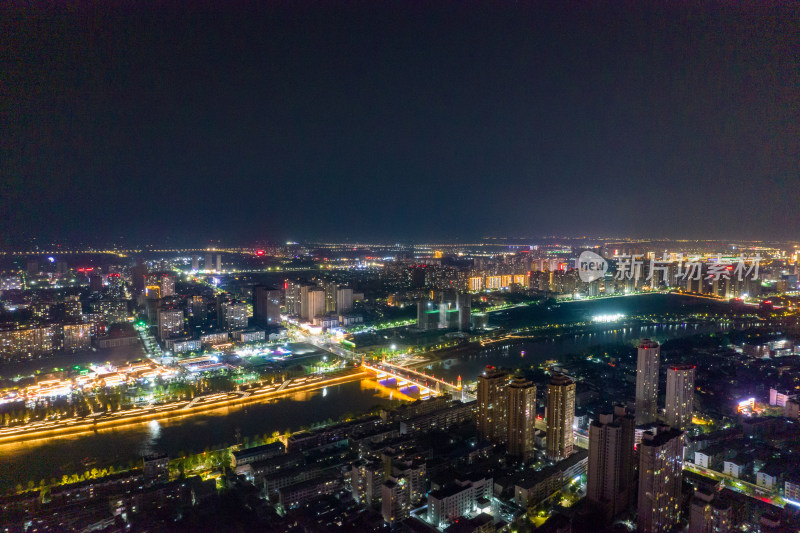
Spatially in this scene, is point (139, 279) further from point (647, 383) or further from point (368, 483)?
point (647, 383)

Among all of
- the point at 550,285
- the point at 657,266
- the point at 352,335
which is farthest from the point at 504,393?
the point at 657,266

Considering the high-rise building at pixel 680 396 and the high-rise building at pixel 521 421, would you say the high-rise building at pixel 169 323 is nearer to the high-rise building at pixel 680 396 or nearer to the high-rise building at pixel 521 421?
the high-rise building at pixel 521 421

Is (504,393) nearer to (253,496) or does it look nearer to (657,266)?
(253,496)

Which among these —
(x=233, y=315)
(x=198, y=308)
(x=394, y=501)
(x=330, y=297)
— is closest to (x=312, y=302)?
(x=330, y=297)

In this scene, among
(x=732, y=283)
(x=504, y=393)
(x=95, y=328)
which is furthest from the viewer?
(x=732, y=283)

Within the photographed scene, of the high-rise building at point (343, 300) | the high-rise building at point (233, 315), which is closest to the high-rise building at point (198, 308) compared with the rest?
the high-rise building at point (233, 315)

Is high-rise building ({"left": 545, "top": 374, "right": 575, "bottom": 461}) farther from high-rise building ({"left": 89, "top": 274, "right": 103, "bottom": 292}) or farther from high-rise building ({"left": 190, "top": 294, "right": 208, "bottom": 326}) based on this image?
high-rise building ({"left": 89, "top": 274, "right": 103, "bottom": 292})
